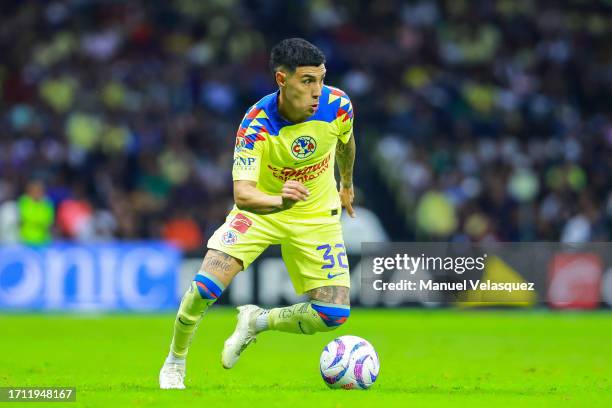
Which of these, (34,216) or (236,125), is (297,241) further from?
(236,125)

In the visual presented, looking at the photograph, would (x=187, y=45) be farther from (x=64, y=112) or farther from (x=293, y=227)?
(x=293, y=227)

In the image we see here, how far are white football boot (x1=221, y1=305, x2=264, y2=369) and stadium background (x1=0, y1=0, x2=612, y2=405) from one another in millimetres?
7623

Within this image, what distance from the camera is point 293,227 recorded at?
9422mm

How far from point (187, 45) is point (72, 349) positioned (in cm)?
1236

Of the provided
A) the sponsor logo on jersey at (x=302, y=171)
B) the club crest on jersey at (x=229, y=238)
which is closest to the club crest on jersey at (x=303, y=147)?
the sponsor logo on jersey at (x=302, y=171)

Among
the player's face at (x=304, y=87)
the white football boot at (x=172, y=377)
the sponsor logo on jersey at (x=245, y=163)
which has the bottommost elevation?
the white football boot at (x=172, y=377)

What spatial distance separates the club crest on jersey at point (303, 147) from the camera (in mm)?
9227

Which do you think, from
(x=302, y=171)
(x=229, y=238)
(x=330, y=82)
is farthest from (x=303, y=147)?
(x=330, y=82)

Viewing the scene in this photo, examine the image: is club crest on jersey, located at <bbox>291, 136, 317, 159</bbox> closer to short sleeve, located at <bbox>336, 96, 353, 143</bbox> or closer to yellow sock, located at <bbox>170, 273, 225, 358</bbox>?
short sleeve, located at <bbox>336, 96, 353, 143</bbox>

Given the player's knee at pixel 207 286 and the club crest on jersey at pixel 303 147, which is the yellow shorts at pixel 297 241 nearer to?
the player's knee at pixel 207 286

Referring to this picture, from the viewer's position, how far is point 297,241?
9453mm

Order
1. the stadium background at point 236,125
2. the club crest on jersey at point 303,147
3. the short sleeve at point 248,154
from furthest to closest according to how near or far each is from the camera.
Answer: the stadium background at point 236,125, the club crest on jersey at point 303,147, the short sleeve at point 248,154

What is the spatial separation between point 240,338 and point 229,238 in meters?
0.92

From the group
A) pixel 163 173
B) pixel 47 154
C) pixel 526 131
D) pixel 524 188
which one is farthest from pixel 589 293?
pixel 47 154
